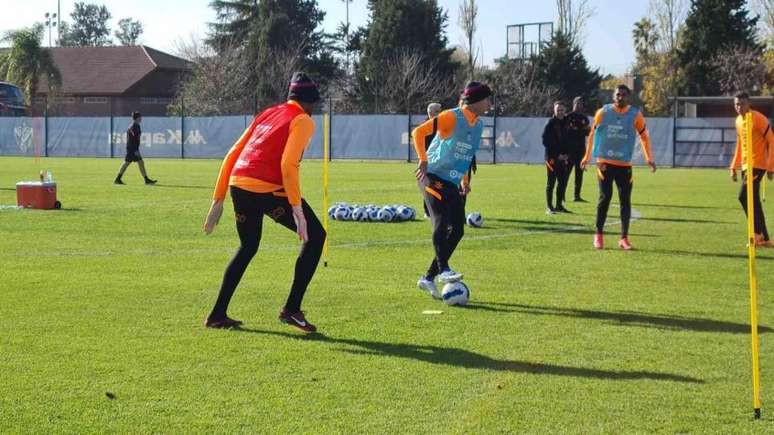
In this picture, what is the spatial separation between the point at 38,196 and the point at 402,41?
52125mm

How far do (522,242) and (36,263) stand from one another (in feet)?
21.6

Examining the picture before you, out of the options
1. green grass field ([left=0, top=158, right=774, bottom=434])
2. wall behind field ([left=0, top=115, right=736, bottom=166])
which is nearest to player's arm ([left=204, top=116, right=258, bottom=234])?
green grass field ([left=0, top=158, right=774, bottom=434])

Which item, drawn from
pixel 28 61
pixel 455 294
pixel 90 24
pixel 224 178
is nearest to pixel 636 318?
pixel 455 294

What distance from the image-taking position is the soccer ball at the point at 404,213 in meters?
17.1

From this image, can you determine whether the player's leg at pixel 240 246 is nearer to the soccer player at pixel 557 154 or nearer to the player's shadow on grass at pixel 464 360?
the player's shadow on grass at pixel 464 360

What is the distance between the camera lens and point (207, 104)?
66.6 meters

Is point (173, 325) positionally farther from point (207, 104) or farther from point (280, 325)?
point (207, 104)

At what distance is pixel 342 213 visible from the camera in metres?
17.2

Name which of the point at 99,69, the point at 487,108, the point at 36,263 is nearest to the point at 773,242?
the point at 487,108

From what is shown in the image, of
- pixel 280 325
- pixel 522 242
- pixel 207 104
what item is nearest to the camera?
pixel 280 325

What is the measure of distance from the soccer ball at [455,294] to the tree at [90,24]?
501ft

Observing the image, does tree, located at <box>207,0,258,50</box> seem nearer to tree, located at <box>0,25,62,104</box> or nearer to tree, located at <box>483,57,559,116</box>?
tree, located at <box>0,25,62,104</box>

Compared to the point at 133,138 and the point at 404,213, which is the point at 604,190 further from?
the point at 133,138

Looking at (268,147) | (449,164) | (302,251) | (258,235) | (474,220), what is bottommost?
(474,220)
